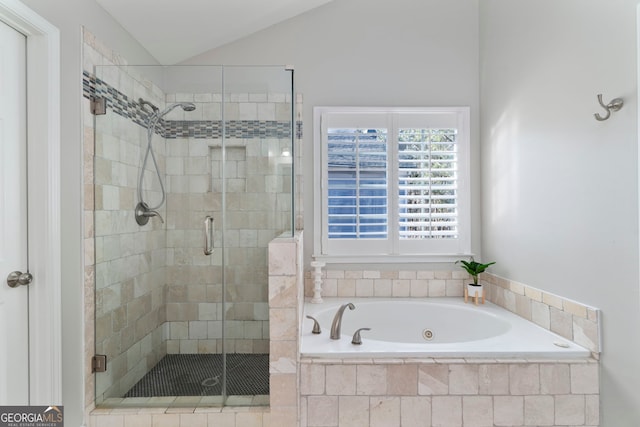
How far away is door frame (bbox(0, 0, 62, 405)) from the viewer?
158 cm

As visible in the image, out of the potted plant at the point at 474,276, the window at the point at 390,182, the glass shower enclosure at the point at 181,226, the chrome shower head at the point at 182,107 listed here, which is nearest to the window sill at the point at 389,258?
the window at the point at 390,182

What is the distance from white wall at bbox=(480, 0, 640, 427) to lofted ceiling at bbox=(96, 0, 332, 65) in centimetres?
149

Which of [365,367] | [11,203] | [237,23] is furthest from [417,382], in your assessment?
[237,23]

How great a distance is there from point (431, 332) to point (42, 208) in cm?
239

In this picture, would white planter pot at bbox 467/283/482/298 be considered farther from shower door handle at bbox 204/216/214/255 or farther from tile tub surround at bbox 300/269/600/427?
shower door handle at bbox 204/216/214/255

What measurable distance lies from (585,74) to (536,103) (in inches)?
14.6

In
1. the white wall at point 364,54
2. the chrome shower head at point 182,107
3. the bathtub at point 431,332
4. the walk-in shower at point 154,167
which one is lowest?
the bathtub at point 431,332

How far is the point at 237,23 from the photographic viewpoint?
246 centimetres

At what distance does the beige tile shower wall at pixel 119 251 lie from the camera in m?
1.87

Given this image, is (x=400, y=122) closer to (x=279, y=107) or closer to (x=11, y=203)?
(x=279, y=107)

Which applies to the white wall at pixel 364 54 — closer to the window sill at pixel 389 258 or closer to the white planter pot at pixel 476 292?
the window sill at pixel 389 258

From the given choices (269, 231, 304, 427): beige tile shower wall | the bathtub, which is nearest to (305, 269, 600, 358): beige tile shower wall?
the bathtub

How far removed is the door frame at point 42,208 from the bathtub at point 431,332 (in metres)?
1.16

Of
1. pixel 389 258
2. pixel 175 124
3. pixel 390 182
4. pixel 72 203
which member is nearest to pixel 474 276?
pixel 389 258
